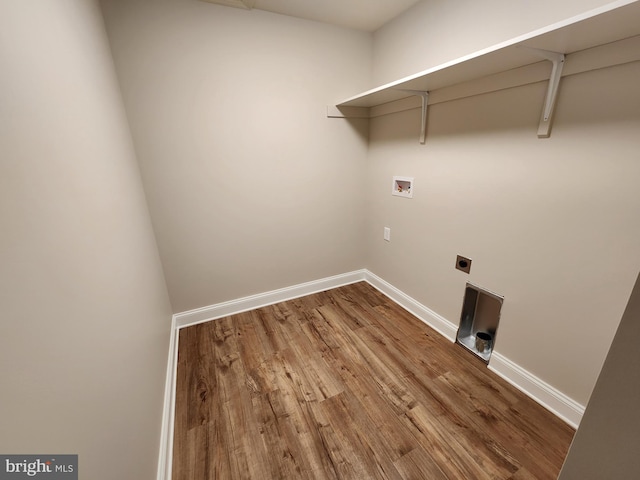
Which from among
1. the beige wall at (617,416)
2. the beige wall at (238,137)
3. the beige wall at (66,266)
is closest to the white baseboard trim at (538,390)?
the beige wall at (617,416)

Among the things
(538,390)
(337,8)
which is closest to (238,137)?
(337,8)

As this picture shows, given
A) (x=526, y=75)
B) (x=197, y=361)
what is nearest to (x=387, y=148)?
(x=526, y=75)

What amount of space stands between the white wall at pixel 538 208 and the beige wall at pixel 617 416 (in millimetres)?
895

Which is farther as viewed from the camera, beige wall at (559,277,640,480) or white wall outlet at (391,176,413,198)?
white wall outlet at (391,176,413,198)

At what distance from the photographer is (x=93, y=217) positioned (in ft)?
2.76

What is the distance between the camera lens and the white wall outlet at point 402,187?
2088 mm

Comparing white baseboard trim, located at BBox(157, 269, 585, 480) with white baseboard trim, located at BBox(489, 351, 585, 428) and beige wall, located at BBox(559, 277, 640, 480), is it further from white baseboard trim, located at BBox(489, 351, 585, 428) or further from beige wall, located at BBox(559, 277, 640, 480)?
beige wall, located at BBox(559, 277, 640, 480)

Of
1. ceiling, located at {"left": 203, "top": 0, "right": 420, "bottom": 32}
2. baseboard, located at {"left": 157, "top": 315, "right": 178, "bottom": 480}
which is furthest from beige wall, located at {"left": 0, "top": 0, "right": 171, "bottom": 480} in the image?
ceiling, located at {"left": 203, "top": 0, "right": 420, "bottom": 32}

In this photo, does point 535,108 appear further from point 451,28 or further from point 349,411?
point 349,411

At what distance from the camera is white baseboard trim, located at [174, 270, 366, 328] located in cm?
217

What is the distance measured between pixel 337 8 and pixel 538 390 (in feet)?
8.93

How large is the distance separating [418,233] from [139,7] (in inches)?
92.5

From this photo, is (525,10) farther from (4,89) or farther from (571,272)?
(4,89)

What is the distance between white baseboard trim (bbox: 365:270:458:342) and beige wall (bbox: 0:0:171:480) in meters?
1.89
